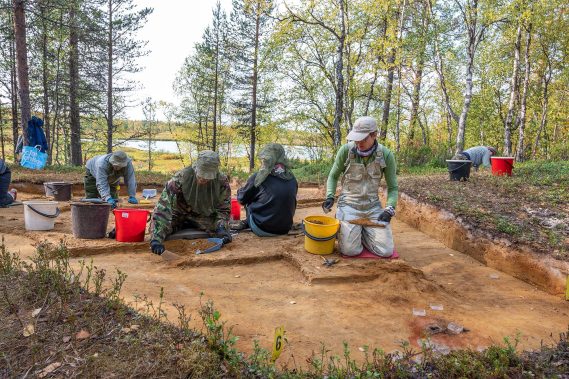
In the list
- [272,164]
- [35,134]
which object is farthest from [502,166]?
[35,134]

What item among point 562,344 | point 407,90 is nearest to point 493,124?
point 407,90

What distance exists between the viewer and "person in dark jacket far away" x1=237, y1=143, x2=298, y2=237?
5.07 meters

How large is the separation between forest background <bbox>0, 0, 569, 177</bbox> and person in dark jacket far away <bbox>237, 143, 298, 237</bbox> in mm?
6199

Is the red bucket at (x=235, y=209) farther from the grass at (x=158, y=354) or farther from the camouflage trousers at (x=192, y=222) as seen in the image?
the grass at (x=158, y=354)

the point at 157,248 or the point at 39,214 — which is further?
the point at 39,214

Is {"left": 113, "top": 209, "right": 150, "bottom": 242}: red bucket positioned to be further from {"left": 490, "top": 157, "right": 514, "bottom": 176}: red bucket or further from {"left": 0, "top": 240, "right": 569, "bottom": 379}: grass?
{"left": 490, "top": 157, "right": 514, "bottom": 176}: red bucket

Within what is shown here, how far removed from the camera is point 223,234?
4801mm

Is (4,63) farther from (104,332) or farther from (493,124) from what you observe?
(493,124)

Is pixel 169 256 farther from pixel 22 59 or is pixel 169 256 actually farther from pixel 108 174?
pixel 22 59

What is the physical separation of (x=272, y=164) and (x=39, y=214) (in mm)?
3115

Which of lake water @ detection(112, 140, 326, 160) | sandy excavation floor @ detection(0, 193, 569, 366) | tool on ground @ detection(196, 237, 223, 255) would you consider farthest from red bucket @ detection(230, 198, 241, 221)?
lake water @ detection(112, 140, 326, 160)

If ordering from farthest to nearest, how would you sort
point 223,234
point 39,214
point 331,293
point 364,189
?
point 39,214, point 223,234, point 364,189, point 331,293

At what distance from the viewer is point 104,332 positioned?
2.33m

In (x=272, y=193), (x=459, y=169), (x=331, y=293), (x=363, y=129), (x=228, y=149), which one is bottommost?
(x=331, y=293)
